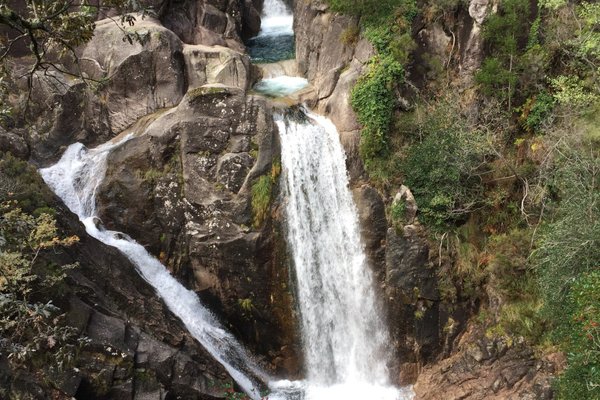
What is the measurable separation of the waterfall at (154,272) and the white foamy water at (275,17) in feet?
46.2

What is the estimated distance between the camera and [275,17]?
2628cm

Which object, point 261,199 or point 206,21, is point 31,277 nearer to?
point 261,199

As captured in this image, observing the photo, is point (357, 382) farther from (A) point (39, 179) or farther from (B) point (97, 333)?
(A) point (39, 179)

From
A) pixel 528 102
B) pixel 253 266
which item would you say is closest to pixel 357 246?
pixel 253 266

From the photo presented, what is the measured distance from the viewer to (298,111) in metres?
15.8

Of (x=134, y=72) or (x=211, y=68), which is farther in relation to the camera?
(x=211, y=68)

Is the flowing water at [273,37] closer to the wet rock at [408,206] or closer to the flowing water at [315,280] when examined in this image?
the flowing water at [315,280]

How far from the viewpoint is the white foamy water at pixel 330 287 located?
1370cm

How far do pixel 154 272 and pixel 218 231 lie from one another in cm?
234

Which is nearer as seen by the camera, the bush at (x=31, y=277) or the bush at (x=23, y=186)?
the bush at (x=31, y=277)

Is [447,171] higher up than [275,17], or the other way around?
[275,17]

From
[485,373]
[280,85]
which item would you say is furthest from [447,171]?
[280,85]

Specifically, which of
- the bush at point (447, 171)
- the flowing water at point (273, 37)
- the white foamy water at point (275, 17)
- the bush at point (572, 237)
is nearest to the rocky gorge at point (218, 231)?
the bush at point (447, 171)

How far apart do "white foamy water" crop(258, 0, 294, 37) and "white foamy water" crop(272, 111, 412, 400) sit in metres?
13.4
